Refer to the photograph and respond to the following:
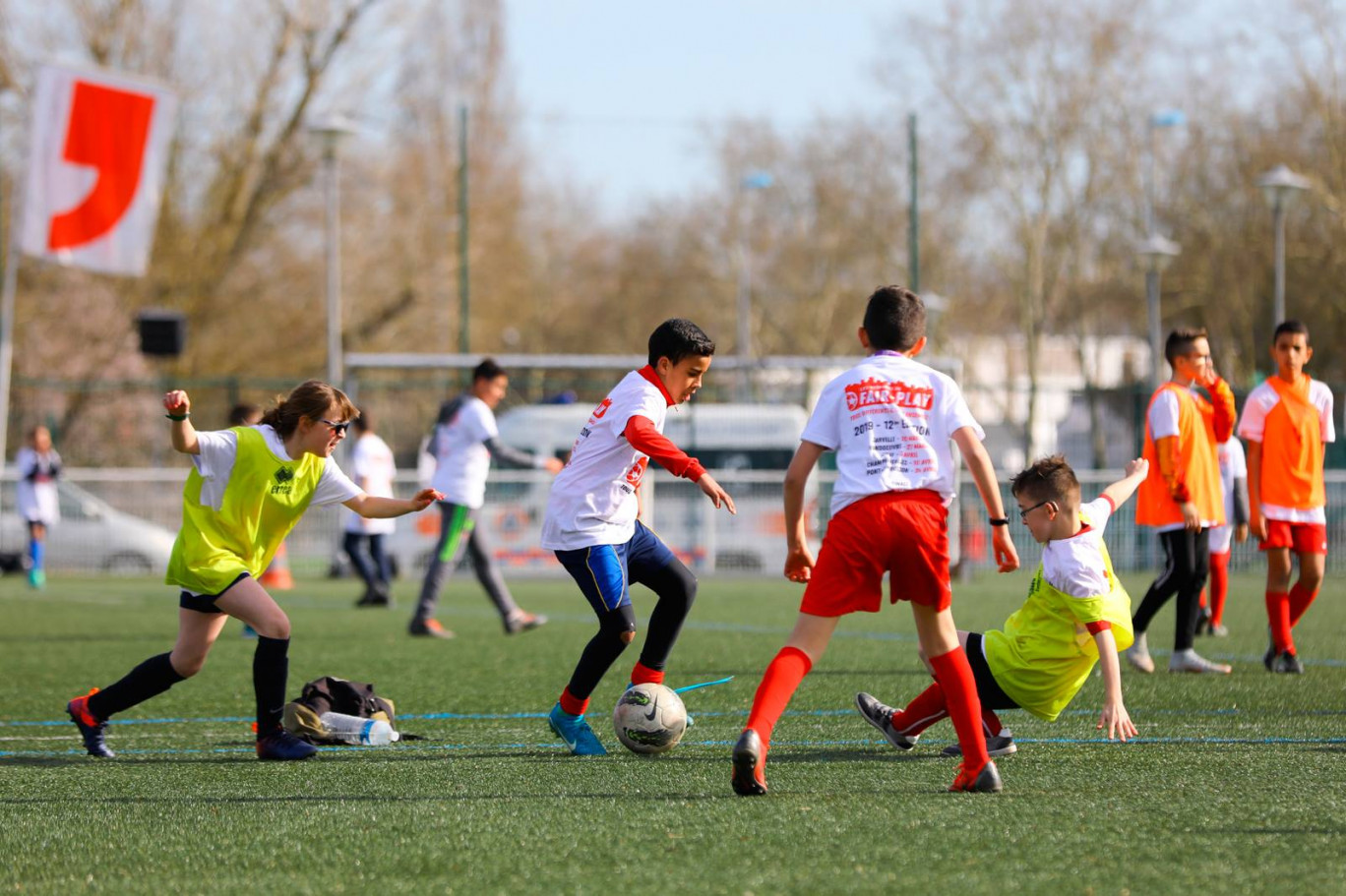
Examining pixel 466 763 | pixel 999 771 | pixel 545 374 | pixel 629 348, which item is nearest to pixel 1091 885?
pixel 999 771

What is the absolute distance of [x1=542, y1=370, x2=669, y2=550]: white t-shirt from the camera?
6453 millimetres

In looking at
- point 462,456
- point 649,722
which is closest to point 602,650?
point 649,722

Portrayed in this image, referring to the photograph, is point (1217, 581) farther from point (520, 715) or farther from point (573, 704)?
point (573, 704)

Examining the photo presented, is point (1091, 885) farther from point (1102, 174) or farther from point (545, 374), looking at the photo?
point (1102, 174)

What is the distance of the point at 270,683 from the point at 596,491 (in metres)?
1.49

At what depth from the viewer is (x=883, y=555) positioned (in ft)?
17.0

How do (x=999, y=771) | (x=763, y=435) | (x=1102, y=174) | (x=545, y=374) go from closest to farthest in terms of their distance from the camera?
(x=999, y=771)
(x=763, y=435)
(x=545, y=374)
(x=1102, y=174)

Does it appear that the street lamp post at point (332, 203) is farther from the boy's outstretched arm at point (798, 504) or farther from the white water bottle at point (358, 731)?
the boy's outstretched arm at point (798, 504)

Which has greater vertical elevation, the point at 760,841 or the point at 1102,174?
the point at 1102,174

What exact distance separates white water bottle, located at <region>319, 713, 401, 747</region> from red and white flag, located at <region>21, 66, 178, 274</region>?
13.7 m

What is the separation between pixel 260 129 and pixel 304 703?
26080mm

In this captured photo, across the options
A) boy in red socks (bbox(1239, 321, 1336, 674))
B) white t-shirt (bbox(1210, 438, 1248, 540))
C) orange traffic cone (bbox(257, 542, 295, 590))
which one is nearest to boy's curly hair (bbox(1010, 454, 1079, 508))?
boy in red socks (bbox(1239, 321, 1336, 674))

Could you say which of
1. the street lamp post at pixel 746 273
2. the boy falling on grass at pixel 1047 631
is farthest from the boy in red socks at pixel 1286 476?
the street lamp post at pixel 746 273

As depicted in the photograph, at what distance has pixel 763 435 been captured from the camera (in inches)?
928
